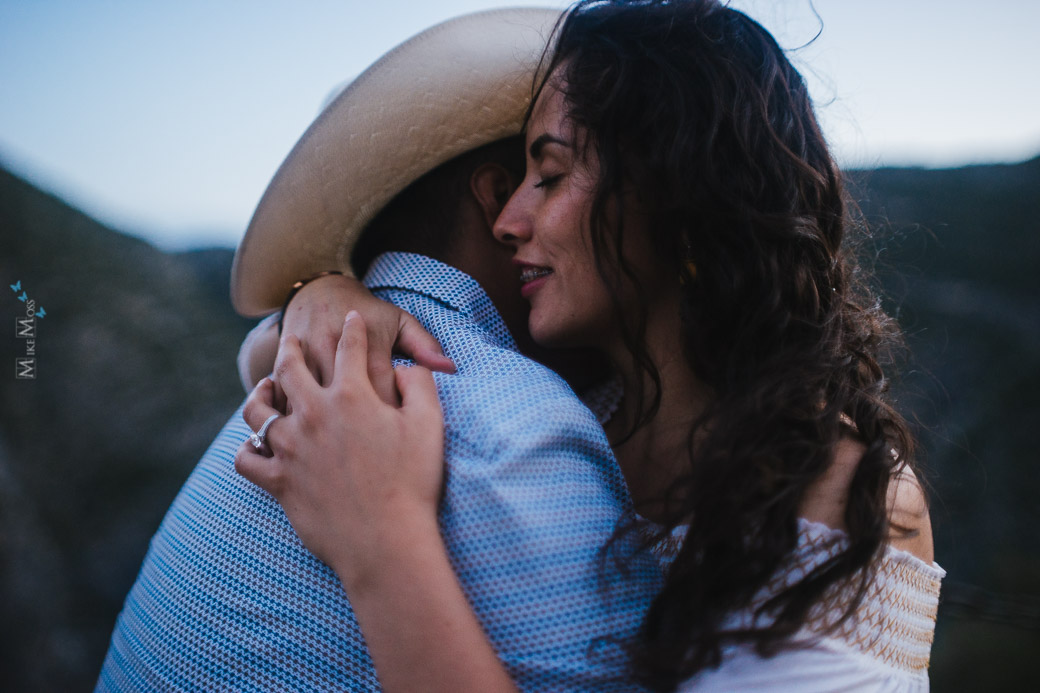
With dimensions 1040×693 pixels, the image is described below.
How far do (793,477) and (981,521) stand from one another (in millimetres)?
4734

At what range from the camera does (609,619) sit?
33.2 inches

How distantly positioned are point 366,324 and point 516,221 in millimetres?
419

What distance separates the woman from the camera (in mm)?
848

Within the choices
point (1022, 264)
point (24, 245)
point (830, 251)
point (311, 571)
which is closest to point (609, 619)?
point (311, 571)

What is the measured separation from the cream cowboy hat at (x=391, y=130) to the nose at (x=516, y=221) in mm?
227

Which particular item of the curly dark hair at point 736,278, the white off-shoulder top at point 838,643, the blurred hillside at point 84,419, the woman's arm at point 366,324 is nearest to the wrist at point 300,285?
the woman's arm at point 366,324

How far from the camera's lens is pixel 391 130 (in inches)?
53.7

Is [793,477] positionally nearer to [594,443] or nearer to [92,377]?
[594,443]

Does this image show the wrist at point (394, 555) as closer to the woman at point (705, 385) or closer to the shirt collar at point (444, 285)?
the woman at point (705, 385)

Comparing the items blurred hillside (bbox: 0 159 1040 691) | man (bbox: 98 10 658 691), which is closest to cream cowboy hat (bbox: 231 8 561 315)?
man (bbox: 98 10 658 691)

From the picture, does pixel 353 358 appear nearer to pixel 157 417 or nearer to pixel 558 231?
pixel 558 231

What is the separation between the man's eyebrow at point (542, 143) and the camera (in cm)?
125

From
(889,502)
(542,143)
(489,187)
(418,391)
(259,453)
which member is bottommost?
(889,502)

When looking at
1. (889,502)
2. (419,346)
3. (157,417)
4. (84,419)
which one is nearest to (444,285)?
(419,346)
